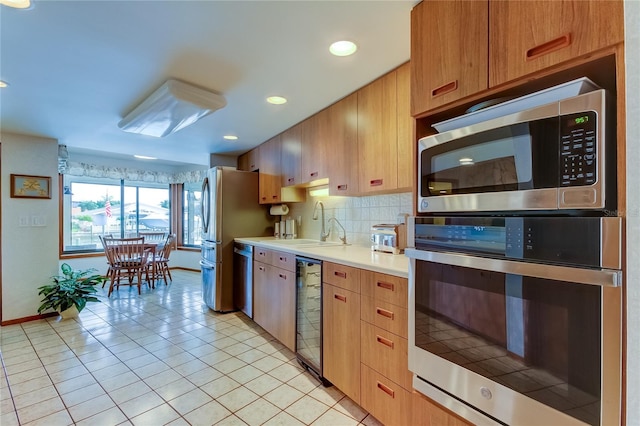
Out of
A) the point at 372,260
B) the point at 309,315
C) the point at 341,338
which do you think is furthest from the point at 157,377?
the point at 372,260

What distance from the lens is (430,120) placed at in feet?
4.66

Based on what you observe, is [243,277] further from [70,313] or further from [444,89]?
[444,89]

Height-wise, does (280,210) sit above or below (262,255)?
above

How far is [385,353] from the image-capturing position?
5.10 ft

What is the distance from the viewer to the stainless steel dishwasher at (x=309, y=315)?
212 centimetres

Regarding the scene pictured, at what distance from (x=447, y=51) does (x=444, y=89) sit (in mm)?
149

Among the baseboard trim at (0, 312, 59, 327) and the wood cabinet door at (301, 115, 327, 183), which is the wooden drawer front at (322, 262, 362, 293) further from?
the baseboard trim at (0, 312, 59, 327)

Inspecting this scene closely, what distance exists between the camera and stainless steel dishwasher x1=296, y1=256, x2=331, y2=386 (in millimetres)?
2123

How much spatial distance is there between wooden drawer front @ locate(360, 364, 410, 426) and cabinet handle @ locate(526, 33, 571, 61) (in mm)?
1461

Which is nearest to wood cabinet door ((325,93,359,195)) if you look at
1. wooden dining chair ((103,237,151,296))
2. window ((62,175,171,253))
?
wooden dining chair ((103,237,151,296))

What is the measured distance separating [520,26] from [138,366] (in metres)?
3.09

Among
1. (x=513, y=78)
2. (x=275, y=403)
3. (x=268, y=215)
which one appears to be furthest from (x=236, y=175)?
(x=513, y=78)

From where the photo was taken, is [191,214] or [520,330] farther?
[191,214]

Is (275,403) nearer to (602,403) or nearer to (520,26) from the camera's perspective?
(602,403)
